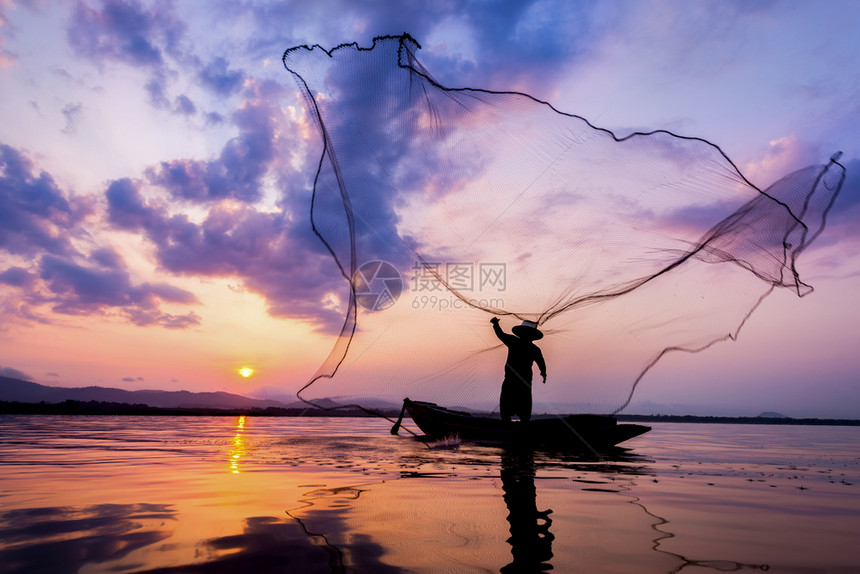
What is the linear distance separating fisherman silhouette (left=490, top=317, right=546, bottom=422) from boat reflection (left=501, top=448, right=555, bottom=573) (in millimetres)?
4562

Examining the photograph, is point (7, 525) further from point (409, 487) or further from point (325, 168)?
point (325, 168)

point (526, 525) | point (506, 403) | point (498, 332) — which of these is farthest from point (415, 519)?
point (506, 403)

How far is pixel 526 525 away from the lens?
510 cm

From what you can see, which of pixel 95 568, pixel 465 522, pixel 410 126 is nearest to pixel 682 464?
pixel 465 522

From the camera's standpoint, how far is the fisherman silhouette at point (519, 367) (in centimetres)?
1341

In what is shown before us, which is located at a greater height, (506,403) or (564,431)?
(506,403)

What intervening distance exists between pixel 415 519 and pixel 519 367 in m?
9.49

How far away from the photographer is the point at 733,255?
9.16 meters

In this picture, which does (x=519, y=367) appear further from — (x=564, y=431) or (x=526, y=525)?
(x=526, y=525)

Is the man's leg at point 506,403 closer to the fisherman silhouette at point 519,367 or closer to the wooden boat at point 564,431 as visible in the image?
the fisherman silhouette at point 519,367

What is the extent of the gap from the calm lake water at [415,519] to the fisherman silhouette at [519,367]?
3855 mm

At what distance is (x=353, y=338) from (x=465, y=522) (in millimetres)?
5674

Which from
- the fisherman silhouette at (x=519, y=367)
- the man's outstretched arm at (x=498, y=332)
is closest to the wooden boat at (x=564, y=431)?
the fisherman silhouette at (x=519, y=367)

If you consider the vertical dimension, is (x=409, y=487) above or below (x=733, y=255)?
below
